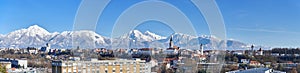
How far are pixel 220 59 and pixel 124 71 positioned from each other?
15.1 ft

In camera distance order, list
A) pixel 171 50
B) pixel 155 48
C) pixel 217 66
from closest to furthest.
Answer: pixel 217 66, pixel 155 48, pixel 171 50

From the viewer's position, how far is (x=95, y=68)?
463 centimetres

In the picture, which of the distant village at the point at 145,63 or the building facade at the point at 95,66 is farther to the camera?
the distant village at the point at 145,63

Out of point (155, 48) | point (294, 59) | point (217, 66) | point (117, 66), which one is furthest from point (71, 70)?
point (294, 59)

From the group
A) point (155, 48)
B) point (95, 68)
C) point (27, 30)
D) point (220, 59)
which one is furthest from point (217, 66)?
point (27, 30)

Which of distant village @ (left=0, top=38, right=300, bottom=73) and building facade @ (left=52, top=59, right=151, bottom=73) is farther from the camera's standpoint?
distant village @ (left=0, top=38, right=300, bottom=73)

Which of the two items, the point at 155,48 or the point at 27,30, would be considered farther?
the point at 27,30

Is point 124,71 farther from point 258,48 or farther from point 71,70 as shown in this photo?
point 258,48

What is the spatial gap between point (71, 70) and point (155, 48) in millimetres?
6159

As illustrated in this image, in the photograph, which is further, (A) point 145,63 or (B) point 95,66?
(A) point 145,63

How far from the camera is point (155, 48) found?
10508mm

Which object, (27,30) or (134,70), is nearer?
(134,70)

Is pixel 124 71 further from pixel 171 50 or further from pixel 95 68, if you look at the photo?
pixel 171 50

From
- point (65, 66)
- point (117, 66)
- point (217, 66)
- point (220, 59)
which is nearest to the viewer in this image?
point (65, 66)
